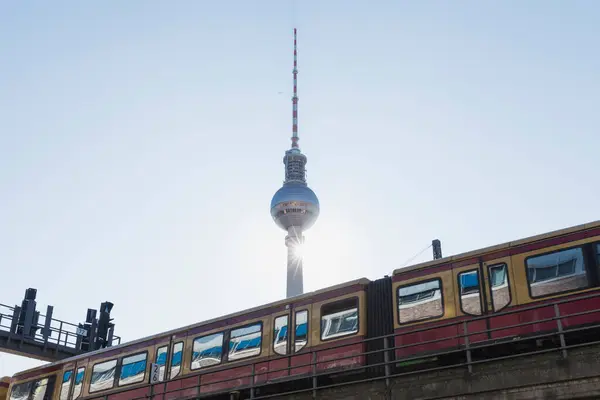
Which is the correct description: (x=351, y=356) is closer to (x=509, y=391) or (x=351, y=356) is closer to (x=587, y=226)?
(x=509, y=391)

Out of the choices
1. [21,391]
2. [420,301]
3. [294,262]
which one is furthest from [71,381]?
[294,262]

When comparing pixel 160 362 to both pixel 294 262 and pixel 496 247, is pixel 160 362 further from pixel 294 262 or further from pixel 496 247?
pixel 294 262

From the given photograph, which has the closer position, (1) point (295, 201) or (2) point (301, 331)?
(2) point (301, 331)

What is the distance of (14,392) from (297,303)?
A: 1504 centimetres

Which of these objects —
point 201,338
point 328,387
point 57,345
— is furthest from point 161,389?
point 57,345

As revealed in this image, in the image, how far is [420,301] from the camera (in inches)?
669

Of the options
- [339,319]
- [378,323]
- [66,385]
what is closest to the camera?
[378,323]

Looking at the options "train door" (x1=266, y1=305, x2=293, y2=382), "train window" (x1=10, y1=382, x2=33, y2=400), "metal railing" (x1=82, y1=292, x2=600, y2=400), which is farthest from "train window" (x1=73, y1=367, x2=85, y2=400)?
"train door" (x1=266, y1=305, x2=293, y2=382)

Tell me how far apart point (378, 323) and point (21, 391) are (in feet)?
55.1

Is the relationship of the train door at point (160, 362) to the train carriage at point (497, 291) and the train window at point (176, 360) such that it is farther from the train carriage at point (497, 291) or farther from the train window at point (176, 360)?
the train carriage at point (497, 291)

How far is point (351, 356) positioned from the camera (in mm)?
16797

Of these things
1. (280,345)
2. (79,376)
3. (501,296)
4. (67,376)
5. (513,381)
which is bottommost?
(513,381)

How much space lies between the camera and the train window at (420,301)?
54.7ft

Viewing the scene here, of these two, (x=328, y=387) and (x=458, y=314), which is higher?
(x=458, y=314)
